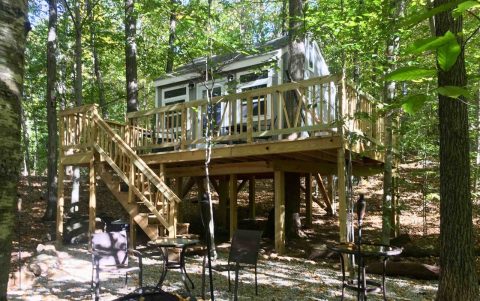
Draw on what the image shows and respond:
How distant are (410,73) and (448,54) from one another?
0.10m

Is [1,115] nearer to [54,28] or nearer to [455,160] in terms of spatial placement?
[455,160]

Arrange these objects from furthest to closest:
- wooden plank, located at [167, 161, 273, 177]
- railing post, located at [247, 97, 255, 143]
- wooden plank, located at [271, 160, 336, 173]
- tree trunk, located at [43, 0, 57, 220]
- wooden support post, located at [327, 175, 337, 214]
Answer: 1. wooden support post, located at [327, 175, 337, 214]
2. tree trunk, located at [43, 0, 57, 220]
3. wooden plank, located at [167, 161, 273, 177]
4. wooden plank, located at [271, 160, 336, 173]
5. railing post, located at [247, 97, 255, 143]

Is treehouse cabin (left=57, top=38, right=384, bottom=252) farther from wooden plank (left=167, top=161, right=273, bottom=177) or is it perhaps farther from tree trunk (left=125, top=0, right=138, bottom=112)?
tree trunk (left=125, top=0, right=138, bottom=112)

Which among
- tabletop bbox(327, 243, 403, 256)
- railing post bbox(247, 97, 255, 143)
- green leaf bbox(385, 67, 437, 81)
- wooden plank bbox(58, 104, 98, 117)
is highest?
wooden plank bbox(58, 104, 98, 117)

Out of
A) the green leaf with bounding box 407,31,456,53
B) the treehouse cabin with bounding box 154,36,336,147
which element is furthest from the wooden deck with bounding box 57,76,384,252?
the green leaf with bounding box 407,31,456,53

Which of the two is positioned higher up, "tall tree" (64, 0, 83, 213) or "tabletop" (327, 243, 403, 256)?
"tall tree" (64, 0, 83, 213)

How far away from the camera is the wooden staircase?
26.5 feet

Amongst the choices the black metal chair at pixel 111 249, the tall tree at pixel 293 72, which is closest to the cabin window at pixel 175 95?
the tall tree at pixel 293 72

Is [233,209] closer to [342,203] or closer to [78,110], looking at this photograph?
[342,203]

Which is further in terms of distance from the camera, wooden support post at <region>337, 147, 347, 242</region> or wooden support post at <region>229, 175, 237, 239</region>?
wooden support post at <region>229, 175, 237, 239</region>

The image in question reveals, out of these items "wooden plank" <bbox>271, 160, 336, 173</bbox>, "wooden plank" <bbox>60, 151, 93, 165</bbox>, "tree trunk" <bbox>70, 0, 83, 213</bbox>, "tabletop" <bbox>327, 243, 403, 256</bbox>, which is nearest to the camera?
"tabletop" <bbox>327, 243, 403, 256</bbox>

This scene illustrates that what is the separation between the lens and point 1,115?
1.60 m

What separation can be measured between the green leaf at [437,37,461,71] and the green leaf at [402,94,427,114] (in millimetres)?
139

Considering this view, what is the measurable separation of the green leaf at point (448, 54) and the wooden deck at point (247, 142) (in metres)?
5.92
